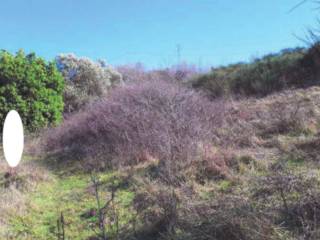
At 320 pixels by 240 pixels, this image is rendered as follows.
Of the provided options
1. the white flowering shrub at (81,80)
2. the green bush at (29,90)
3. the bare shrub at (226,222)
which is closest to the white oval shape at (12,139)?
the bare shrub at (226,222)

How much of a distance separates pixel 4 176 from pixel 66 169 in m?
1.44

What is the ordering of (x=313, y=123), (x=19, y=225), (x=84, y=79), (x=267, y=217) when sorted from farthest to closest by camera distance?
(x=84, y=79) < (x=313, y=123) < (x=19, y=225) < (x=267, y=217)

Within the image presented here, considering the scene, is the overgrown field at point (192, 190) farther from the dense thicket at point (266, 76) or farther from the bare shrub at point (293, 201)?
the dense thicket at point (266, 76)

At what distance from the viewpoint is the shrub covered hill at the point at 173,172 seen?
3.53 m

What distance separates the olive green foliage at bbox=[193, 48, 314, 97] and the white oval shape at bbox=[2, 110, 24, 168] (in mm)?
9039

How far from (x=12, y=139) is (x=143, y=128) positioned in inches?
137

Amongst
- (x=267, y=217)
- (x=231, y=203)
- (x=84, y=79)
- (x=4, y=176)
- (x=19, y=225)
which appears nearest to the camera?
(x=267, y=217)

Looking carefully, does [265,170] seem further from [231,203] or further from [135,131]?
[135,131]

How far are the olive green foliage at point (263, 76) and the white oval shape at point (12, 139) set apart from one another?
9.04 m

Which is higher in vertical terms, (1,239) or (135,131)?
(135,131)

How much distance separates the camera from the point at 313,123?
24.4 feet

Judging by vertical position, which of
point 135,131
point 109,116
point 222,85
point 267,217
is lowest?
point 267,217

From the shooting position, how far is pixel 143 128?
7.62 metres

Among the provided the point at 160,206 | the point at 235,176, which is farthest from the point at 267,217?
the point at 235,176
